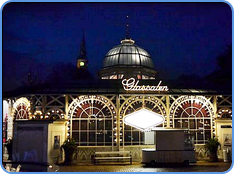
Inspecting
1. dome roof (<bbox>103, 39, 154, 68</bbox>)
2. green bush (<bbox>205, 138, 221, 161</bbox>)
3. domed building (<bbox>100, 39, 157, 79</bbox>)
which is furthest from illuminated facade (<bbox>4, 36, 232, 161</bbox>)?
dome roof (<bbox>103, 39, 154, 68</bbox>)

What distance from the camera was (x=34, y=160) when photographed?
67.0ft

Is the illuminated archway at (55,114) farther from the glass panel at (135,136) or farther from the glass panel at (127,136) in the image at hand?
the glass panel at (135,136)

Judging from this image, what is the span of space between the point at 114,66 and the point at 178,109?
9.73 m

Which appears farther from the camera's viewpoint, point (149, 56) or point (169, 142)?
point (149, 56)

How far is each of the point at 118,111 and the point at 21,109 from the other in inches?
291

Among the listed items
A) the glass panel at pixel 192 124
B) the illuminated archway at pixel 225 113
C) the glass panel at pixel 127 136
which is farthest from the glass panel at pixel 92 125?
the illuminated archway at pixel 225 113

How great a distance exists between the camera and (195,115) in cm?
2312

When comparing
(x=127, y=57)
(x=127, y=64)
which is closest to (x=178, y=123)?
(x=127, y=64)

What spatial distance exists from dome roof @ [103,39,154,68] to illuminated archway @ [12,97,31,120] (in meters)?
9.91

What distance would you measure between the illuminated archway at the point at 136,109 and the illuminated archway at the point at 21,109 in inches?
267

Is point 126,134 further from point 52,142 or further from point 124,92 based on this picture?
point 52,142

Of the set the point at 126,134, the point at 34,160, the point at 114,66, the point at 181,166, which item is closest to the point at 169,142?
the point at 181,166

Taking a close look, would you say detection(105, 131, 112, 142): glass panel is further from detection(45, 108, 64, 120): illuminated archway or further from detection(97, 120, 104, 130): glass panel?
detection(45, 108, 64, 120): illuminated archway

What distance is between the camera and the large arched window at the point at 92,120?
22.4 meters
